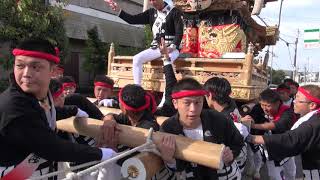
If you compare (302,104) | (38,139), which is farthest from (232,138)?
(38,139)

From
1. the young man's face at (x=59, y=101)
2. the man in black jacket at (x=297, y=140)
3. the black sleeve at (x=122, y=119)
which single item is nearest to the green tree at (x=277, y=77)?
the man in black jacket at (x=297, y=140)

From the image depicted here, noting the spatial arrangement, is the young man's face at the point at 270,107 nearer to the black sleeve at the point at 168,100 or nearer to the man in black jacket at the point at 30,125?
the black sleeve at the point at 168,100

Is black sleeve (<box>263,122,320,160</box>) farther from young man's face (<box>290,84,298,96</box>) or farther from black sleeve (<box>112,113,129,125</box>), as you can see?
young man's face (<box>290,84,298,96</box>)

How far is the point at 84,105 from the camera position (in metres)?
3.30

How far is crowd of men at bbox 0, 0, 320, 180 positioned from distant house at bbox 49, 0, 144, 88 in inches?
563

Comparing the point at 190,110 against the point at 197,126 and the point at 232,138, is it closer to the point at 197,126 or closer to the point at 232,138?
the point at 197,126

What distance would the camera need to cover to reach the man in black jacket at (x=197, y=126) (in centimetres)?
235

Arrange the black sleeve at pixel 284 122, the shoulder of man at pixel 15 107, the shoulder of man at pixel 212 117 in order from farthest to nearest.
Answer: the black sleeve at pixel 284 122 → the shoulder of man at pixel 212 117 → the shoulder of man at pixel 15 107

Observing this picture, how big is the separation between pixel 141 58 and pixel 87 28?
47.2 feet

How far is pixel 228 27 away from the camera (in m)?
7.57

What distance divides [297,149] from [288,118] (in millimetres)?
1440

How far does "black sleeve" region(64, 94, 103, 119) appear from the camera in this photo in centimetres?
322

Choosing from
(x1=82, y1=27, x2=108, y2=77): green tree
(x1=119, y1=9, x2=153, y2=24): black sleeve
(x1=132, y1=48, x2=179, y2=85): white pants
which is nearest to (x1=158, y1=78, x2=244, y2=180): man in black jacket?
(x1=132, y1=48, x2=179, y2=85): white pants

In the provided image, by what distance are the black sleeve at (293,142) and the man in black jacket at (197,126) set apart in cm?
32
